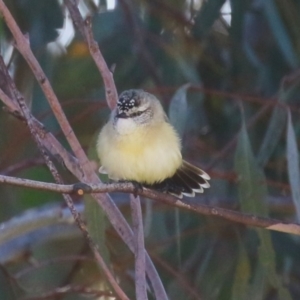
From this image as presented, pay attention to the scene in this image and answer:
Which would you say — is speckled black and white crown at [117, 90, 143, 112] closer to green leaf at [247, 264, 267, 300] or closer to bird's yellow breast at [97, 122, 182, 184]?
bird's yellow breast at [97, 122, 182, 184]

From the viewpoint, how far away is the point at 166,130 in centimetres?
240

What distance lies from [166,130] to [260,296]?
1.92ft

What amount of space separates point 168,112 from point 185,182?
52cm

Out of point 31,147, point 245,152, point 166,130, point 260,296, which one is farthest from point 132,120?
point 31,147

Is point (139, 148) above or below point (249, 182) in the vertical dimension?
above

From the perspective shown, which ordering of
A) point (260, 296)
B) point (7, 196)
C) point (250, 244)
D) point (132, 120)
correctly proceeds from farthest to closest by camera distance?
point (7, 196) → point (250, 244) → point (260, 296) → point (132, 120)

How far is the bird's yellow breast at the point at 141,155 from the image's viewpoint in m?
2.28

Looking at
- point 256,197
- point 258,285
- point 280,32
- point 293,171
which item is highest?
point 280,32

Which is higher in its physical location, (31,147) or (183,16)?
(183,16)

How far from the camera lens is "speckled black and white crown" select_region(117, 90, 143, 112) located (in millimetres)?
2322

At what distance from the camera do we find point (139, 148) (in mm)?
2307

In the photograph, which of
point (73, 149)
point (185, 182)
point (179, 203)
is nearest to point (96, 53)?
point (73, 149)

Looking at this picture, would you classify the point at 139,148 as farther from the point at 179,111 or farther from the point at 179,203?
the point at 179,203

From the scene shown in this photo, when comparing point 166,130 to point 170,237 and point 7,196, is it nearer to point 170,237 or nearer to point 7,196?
point 170,237
